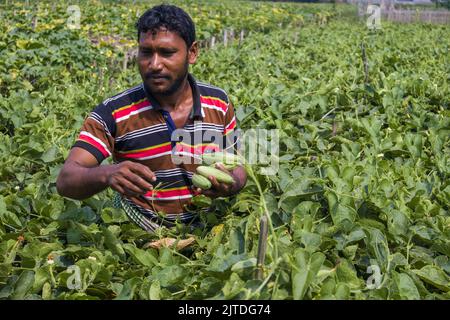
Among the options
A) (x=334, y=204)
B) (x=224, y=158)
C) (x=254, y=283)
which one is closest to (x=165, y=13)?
(x=224, y=158)

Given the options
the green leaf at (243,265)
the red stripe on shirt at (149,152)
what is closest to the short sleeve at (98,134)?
the red stripe on shirt at (149,152)

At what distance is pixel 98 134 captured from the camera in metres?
2.38

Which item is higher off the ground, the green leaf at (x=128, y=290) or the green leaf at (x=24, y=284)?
the green leaf at (x=128, y=290)

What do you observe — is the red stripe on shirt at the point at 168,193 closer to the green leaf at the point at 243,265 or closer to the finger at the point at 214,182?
the finger at the point at 214,182

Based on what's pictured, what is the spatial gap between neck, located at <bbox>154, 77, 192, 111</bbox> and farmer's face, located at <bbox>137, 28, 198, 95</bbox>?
0.16ft

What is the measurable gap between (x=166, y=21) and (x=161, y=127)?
45cm

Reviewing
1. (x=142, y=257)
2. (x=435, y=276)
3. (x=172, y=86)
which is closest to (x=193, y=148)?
(x=172, y=86)

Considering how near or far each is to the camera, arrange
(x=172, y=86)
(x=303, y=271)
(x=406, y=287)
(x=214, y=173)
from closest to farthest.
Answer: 1. (x=303, y=271)
2. (x=406, y=287)
3. (x=214, y=173)
4. (x=172, y=86)

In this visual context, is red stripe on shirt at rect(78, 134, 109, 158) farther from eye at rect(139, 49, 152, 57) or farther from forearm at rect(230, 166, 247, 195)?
forearm at rect(230, 166, 247, 195)

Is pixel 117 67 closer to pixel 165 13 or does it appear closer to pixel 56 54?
pixel 56 54

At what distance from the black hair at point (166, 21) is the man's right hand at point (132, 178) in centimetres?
69

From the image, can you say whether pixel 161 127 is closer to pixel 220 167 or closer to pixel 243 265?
pixel 220 167

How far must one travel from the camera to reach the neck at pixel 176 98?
254 centimetres

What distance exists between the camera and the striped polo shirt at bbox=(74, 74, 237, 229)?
2.47m
